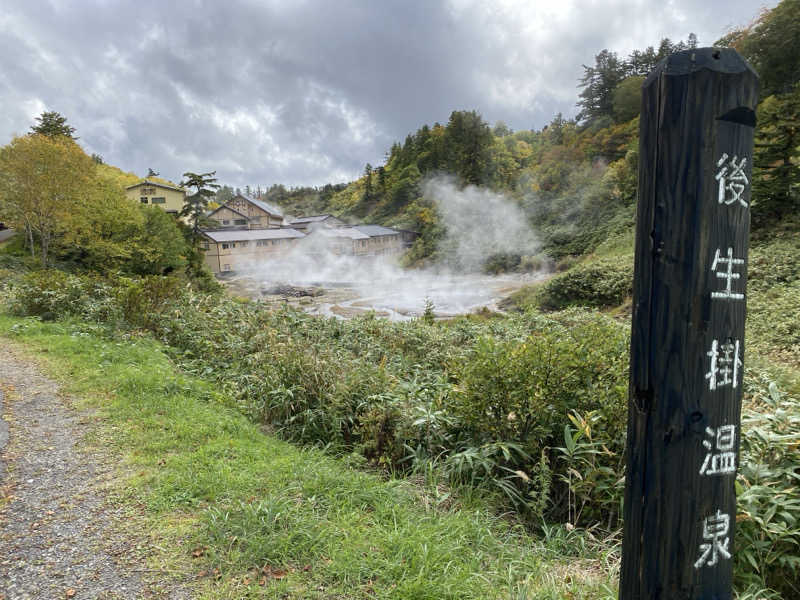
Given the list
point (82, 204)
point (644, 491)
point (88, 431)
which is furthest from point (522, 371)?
point (82, 204)

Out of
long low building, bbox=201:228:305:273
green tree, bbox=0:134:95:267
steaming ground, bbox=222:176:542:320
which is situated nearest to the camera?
green tree, bbox=0:134:95:267

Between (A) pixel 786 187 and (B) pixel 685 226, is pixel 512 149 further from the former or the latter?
(B) pixel 685 226

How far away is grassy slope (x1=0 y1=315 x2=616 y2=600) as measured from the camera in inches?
91.4

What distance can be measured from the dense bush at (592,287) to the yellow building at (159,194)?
30218 mm

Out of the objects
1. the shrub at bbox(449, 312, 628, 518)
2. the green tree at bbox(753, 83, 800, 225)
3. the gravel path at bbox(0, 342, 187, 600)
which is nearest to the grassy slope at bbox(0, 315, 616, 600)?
the gravel path at bbox(0, 342, 187, 600)

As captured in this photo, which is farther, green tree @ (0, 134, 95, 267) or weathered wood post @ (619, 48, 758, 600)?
green tree @ (0, 134, 95, 267)

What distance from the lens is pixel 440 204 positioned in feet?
131

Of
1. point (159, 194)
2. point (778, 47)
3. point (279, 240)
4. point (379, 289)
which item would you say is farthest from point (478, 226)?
point (159, 194)

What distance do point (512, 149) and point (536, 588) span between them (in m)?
47.2

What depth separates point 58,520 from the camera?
2.96m

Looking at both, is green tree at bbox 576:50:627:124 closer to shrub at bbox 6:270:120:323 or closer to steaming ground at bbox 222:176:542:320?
steaming ground at bbox 222:176:542:320

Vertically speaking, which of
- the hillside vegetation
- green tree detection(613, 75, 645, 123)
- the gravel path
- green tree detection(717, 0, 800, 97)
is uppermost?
green tree detection(613, 75, 645, 123)

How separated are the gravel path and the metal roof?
31777mm

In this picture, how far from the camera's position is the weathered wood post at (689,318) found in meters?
1.31
